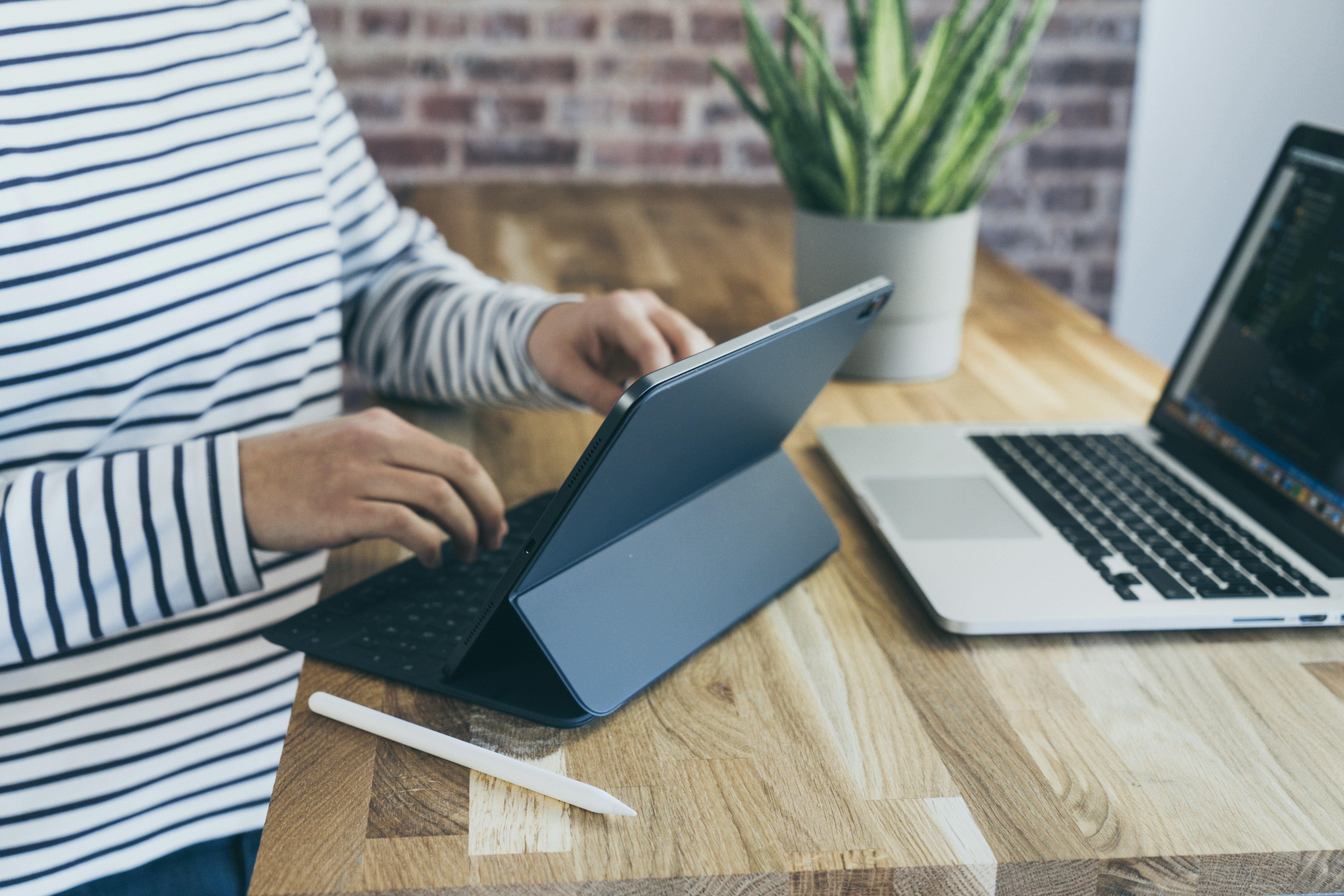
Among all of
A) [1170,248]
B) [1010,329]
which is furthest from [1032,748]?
[1170,248]

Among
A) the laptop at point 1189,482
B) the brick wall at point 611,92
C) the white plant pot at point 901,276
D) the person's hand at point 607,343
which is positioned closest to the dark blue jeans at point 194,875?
the person's hand at point 607,343

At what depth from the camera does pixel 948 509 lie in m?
0.70

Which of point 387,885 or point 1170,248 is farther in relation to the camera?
point 1170,248

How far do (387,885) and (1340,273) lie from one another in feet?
2.28

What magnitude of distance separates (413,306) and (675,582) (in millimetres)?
502

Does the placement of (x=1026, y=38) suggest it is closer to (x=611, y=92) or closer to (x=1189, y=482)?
(x=1189, y=482)

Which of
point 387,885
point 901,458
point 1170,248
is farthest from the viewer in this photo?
point 1170,248

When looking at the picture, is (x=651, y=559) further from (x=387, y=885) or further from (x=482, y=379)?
(x=482, y=379)

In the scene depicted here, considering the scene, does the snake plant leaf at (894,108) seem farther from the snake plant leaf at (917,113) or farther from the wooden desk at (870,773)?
the wooden desk at (870,773)

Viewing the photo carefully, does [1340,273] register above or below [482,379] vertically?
above

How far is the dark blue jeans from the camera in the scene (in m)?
0.69

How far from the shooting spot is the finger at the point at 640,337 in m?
0.75

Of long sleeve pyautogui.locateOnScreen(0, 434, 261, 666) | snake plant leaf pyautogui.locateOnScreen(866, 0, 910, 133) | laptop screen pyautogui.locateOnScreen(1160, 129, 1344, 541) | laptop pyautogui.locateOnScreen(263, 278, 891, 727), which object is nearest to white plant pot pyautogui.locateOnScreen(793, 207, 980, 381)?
snake plant leaf pyautogui.locateOnScreen(866, 0, 910, 133)

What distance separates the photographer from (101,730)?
2.30 feet
